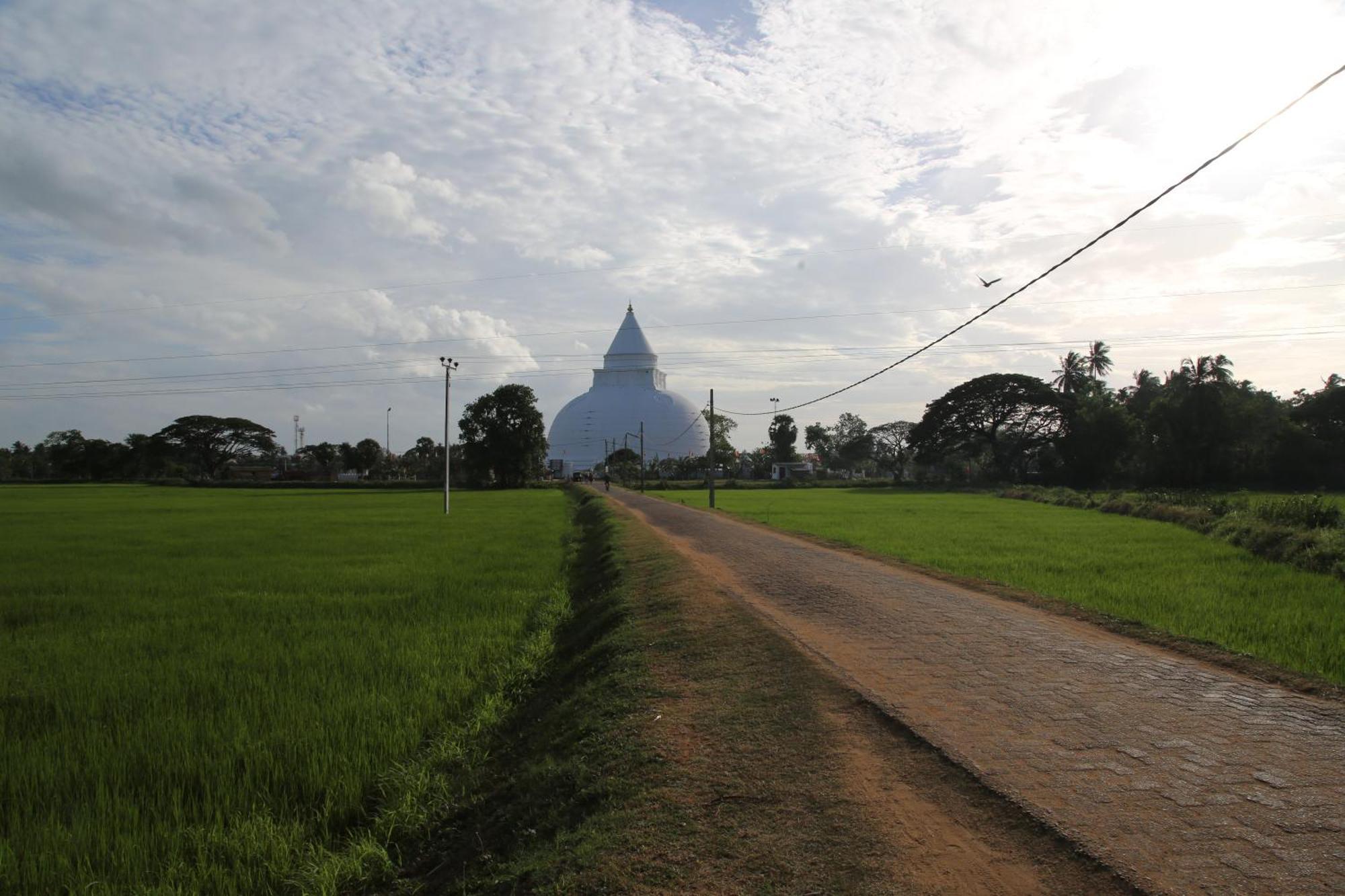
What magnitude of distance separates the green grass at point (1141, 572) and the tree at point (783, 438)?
70585mm

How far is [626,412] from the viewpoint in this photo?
110 m

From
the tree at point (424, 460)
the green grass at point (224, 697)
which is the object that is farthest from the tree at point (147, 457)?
the green grass at point (224, 697)

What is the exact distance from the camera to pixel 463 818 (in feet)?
17.6

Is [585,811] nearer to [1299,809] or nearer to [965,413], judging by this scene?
[1299,809]

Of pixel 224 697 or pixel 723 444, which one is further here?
pixel 723 444

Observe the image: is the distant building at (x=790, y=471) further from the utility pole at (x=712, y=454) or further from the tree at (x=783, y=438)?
the utility pole at (x=712, y=454)

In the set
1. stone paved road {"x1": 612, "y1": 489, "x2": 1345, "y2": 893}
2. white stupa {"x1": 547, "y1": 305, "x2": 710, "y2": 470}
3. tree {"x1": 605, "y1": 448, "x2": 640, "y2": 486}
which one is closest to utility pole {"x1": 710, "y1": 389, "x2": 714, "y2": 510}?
stone paved road {"x1": 612, "y1": 489, "x2": 1345, "y2": 893}

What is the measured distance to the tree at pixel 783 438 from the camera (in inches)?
3895

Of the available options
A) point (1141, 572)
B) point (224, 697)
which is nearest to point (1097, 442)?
point (1141, 572)

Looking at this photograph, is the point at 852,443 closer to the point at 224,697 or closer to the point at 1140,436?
the point at 1140,436

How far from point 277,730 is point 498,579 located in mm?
8005

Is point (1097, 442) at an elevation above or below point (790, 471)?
above

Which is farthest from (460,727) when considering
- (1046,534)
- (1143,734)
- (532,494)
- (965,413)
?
(965,413)

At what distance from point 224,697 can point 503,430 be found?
201ft
